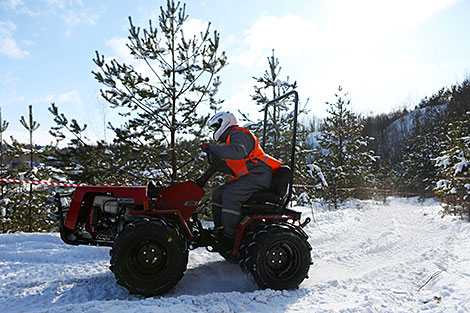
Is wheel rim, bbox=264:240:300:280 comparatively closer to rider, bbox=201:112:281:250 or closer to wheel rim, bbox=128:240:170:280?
rider, bbox=201:112:281:250

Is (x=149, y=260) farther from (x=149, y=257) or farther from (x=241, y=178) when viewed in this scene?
(x=241, y=178)

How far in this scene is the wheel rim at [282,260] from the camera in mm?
3531

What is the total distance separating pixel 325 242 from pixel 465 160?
20.7 ft

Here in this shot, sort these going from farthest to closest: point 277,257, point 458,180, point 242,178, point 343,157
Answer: point 343,157 < point 458,180 < point 242,178 < point 277,257

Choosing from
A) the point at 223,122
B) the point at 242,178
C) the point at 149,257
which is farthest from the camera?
the point at 223,122

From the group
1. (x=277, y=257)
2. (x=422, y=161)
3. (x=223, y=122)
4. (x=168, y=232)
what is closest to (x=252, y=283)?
(x=277, y=257)

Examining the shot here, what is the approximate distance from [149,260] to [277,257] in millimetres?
1449

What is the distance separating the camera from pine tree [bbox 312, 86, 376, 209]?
1494cm

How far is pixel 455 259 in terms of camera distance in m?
4.58

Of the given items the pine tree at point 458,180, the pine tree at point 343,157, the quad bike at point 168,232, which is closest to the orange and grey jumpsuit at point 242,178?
the quad bike at point 168,232

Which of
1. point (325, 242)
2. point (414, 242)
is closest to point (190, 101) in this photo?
point (325, 242)

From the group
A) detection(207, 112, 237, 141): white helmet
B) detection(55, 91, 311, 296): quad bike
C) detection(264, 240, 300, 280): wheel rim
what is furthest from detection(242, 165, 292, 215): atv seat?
detection(207, 112, 237, 141): white helmet

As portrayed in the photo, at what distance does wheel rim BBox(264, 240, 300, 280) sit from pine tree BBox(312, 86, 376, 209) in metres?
11.5

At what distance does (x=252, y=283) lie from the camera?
368cm
